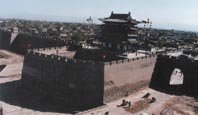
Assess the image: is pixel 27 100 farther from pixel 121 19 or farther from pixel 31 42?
pixel 31 42

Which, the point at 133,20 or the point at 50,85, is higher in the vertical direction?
the point at 133,20

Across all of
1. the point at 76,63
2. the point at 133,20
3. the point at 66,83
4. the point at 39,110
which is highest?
the point at 133,20

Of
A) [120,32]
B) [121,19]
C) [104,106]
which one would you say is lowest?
[104,106]

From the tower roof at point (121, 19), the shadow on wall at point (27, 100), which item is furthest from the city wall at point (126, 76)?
the tower roof at point (121, 19)

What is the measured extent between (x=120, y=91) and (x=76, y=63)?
5.77 metres

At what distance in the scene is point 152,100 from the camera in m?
31.5

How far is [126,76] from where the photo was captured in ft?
108

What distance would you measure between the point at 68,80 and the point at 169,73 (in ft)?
51.8

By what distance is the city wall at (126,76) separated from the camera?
30.2m

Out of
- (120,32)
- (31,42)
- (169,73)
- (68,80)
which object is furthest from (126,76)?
(31,42)

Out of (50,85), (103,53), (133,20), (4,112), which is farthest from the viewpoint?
(133,20)

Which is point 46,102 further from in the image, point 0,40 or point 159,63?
point 0,40

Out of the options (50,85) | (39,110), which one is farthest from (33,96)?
(39,110)

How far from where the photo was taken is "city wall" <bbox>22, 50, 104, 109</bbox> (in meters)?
29.9
